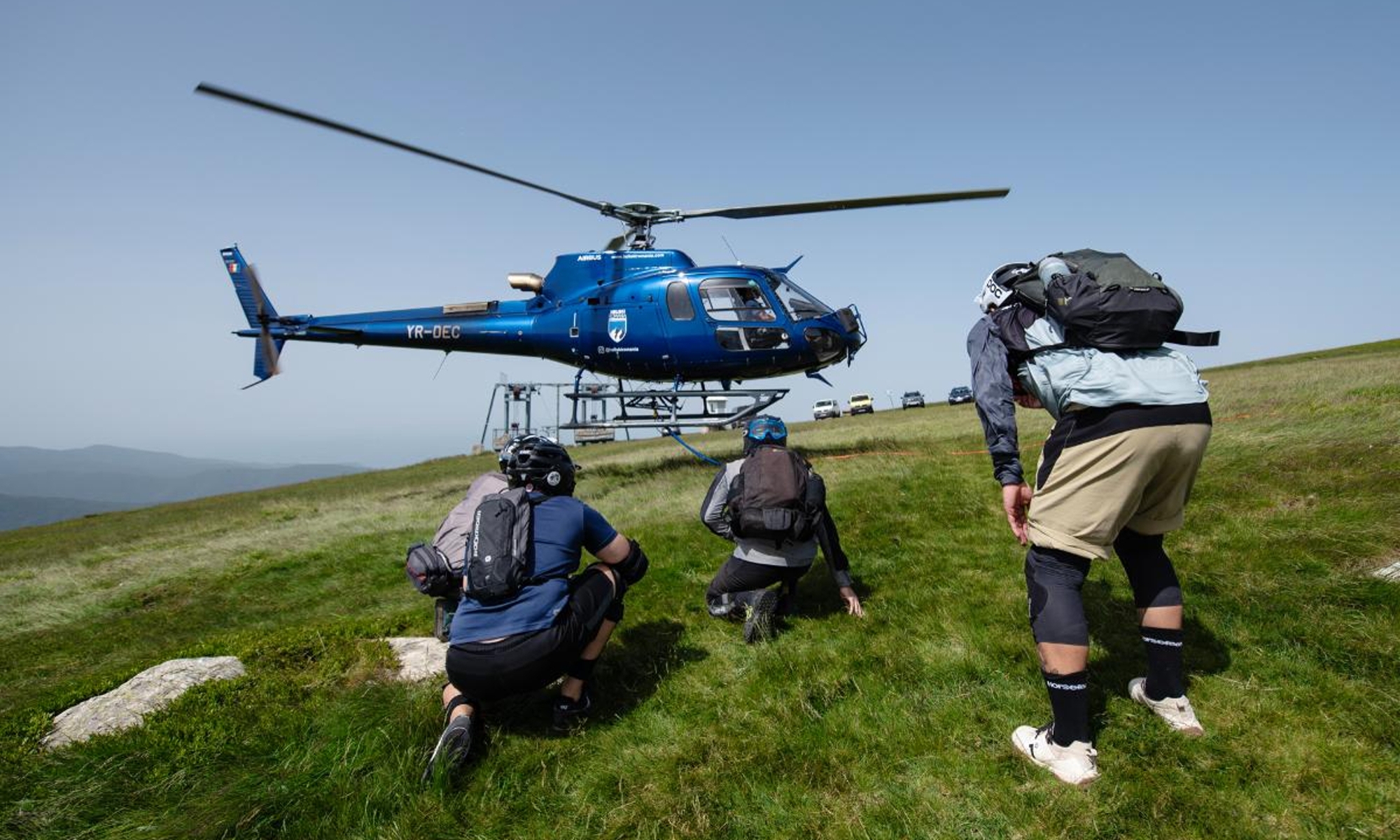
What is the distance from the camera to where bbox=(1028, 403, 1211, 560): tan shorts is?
3297 mm

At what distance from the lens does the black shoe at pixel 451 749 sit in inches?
147

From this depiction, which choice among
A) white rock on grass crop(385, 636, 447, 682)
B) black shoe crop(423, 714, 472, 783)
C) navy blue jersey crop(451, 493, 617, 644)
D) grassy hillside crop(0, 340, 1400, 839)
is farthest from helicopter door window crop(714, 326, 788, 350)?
black shoe crop(423, 714, 472, 783)

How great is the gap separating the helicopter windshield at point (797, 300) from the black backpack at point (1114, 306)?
36.0 feet

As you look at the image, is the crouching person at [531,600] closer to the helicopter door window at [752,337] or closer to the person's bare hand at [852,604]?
the person's bare hand at [852,604]

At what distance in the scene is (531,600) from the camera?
4.11 m

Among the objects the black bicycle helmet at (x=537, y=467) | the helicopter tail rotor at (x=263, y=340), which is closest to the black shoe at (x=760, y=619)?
the black bicycle helmet at (x=537, y=467)

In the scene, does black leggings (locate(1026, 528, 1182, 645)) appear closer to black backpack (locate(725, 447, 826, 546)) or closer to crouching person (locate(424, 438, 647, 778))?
black backpack (locate(725, 447, 826, 546))

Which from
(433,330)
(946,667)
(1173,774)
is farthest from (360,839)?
(433,330)

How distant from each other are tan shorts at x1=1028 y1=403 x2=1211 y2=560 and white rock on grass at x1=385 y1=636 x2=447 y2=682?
431 centimetres

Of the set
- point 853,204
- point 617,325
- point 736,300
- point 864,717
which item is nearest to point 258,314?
point 617,325

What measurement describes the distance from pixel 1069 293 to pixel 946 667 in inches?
102

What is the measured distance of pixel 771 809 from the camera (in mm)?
3363

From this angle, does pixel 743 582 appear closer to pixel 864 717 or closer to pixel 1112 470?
pixel 864 717

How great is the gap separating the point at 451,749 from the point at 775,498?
2970mm
